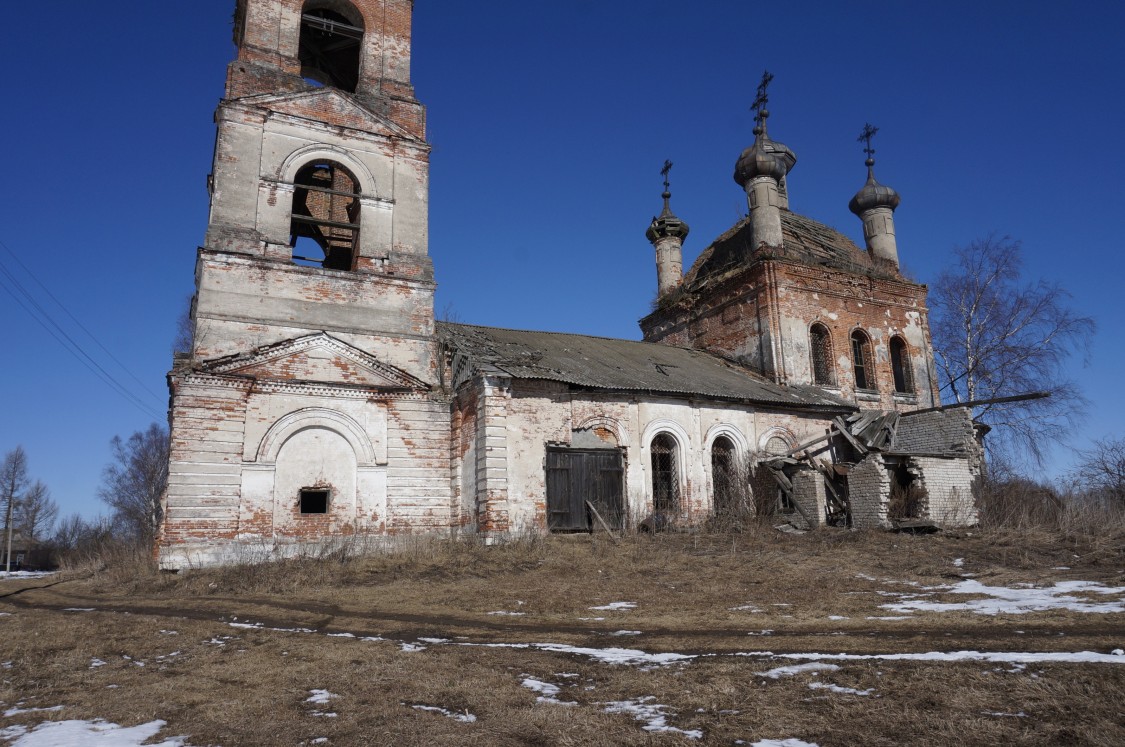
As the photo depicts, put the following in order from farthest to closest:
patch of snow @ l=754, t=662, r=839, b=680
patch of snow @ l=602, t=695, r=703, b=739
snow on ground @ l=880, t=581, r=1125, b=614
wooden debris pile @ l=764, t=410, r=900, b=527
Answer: wooden debris pile @ l=764, t=410, r=900, b=527 < snow on ground @ l=880, t=581, r=1125, b=614 < patch of snow @ l=754, t=662, r=839, b=680 < patch of snow @ l=602, t=695, r=703, b=739


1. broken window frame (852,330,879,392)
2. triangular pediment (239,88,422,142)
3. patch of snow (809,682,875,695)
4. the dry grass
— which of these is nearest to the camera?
the dry grass

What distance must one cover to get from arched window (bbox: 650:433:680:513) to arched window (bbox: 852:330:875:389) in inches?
314

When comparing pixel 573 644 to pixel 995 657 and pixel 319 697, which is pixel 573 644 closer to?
pixel 319 697

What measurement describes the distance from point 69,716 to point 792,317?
64.7 feet

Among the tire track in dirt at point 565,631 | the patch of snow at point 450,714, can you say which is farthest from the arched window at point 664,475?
the patch of snow at point 450,714

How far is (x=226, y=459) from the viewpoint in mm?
13781

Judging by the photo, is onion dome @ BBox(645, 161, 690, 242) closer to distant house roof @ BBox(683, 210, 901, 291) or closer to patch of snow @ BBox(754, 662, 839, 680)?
distant house roof @ BBox(683, 210, 901, 291)

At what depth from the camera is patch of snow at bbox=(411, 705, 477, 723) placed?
4.48 meters

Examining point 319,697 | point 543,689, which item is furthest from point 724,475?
point 319,697

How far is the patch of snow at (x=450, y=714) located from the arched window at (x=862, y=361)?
20.1 m

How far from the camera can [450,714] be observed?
4605 millimetres

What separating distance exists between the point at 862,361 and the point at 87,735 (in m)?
22.0

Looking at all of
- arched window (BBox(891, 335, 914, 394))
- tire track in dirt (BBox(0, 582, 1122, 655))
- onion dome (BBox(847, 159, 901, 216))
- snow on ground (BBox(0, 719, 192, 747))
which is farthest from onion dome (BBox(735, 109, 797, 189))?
snow on ground (BBox(0, 719, 192, 747))

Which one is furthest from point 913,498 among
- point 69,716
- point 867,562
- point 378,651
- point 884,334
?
point 69,716
